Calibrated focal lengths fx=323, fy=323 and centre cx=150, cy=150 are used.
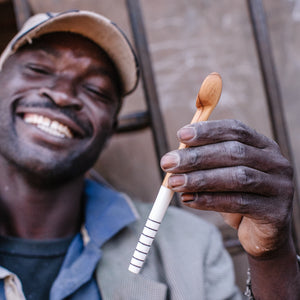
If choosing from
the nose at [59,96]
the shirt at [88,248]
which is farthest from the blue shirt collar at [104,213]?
the nose at [59,96]

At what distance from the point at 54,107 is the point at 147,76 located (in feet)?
1.95

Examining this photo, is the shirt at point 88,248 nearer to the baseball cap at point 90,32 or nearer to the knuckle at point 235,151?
the baseball cap at point 90,32

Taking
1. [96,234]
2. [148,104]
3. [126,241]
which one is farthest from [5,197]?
[148,104]

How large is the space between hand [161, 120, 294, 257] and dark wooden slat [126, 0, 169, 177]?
2.95 feet

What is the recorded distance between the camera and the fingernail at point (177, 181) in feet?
Result: 2.08

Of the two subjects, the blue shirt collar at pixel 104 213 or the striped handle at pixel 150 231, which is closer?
the striped handle at pixel 150 231

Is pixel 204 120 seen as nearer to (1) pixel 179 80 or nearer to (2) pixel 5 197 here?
(2) pixel 5 197

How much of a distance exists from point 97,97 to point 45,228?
0.55 meters

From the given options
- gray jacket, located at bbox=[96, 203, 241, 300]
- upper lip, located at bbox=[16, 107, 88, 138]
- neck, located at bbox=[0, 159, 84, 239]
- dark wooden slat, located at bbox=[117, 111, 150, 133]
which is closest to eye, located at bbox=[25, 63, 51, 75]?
upper lip, located at bbox=[16, 107, 88, 138]

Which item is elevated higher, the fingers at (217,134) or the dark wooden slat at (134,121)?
the fingers at (217,134)

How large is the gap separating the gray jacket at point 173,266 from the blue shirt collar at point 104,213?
48mm

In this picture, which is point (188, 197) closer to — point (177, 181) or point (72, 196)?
point (177, 181)

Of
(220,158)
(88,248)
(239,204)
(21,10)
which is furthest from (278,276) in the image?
(21,10)

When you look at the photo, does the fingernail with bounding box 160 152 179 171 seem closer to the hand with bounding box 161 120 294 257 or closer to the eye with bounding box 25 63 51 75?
the hand with bounding box 161 120 294 257
